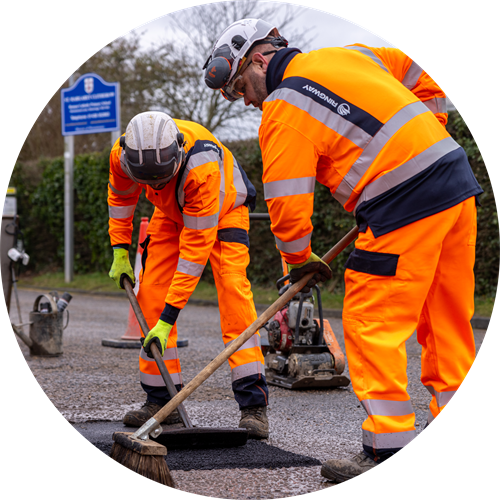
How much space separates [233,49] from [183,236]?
1.12 metres

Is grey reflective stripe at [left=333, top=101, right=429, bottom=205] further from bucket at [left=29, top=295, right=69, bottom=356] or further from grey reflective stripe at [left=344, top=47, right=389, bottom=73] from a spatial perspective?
bucket at [left=29, top=295, right=69, bottom=356]

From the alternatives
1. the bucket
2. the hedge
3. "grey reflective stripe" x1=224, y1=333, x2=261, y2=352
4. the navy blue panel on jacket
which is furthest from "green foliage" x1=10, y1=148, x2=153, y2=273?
the navy blue panel on jacket

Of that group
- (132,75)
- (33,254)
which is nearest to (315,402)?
(33,254)

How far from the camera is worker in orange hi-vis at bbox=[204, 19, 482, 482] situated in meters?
2.49

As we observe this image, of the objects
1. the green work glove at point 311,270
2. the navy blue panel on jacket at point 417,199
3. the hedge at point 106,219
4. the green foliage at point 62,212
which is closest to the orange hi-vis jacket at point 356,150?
the navy blue panel on jacket at point 417,199

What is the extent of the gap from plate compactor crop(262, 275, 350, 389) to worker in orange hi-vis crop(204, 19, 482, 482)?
74.8 inches

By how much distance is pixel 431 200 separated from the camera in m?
2.51

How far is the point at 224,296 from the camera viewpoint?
3760 millimetres

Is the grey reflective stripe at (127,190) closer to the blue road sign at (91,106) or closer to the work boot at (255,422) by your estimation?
the work boot at (255,422)

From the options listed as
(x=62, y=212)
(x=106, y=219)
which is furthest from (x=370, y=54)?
(x=62, y=212)

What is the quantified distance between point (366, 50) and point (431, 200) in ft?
2.83

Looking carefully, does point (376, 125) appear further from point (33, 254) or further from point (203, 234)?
point (33, 254)

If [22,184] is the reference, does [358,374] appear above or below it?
below

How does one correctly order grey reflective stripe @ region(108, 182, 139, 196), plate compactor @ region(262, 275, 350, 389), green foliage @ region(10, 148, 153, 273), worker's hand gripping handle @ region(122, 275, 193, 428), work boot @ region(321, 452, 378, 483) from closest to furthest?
work boot @ region(321, 452, 378, 483) → worker's hand gripping handle @ region(122, 275, 193, 428) → grey reflective stripe @ region(108, 182, 139, 196) → plate compactor @ region(262, 275, 350, 389) → green foliage @ region(10, 148, 153, 273)
